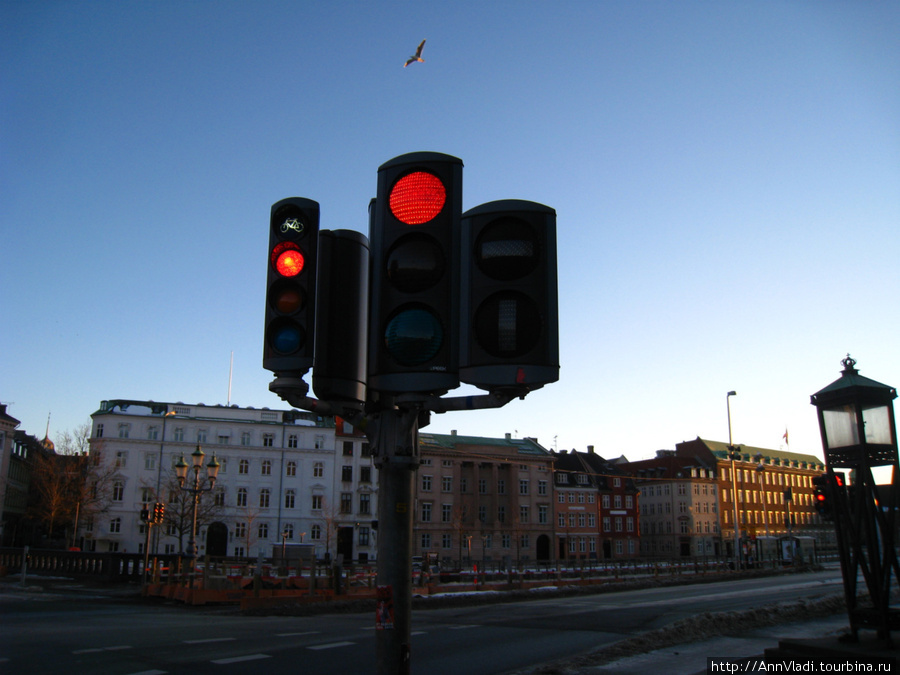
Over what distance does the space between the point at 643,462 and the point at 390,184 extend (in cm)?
11722

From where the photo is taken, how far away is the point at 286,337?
343 centimetres

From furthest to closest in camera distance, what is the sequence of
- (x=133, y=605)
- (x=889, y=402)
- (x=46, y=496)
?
(x=46, y=496)
(x=133, y=605)
(x=889, y=402)

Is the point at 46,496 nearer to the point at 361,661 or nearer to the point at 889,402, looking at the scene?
the point at 361,661

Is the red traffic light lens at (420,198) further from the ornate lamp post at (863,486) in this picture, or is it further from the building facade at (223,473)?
the building facade at (223,473)

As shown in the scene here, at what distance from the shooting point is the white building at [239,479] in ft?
220

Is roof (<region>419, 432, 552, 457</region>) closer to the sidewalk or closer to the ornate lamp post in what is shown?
the sidewalk

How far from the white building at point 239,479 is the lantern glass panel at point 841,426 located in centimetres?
6029

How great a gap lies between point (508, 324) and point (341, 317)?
832 millimetres

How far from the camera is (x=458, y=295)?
3369 mm

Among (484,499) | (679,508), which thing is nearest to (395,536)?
(484,499)

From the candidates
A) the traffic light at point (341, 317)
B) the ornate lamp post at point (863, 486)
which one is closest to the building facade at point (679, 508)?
the ornate lamp post at point (863, 486)

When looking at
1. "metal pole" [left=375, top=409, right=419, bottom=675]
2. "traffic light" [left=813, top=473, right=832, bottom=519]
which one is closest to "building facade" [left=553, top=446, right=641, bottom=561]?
"traffic light" [left=813, top=473, right=832, bottom=519]

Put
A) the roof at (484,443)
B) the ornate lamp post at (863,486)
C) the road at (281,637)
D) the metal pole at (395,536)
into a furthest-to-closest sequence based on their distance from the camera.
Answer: the roof at (484,443) → the road at (281,637) → the ornate lamp post at (863,486) → the metal pole at (395,536)

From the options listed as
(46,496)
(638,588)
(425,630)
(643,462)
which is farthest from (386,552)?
(643,462)
